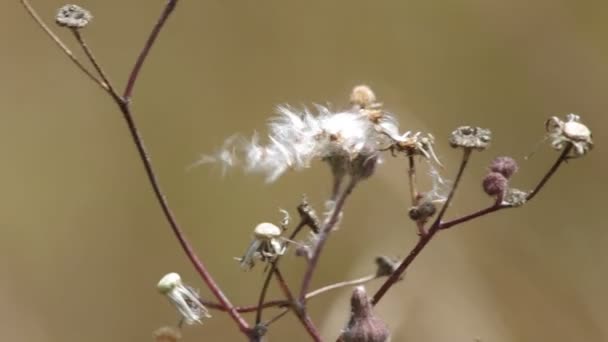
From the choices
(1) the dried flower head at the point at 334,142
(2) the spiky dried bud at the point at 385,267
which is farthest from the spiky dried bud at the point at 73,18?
(2) the spiky dried bud at the point at 385,267

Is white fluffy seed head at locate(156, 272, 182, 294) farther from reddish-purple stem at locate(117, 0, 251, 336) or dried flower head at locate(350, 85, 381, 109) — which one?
dried flower head at locate(350, 85, 381, 109)

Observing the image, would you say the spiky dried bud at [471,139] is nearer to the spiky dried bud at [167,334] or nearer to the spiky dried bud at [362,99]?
the spiky dried bud at [362,99]

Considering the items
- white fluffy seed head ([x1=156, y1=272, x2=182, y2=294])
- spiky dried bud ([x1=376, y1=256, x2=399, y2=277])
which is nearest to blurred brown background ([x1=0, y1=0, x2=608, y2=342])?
spiky dried bud ([x1=376, y1=256, x2=399, y2=277])

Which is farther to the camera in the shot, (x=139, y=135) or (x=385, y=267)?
(x=385, y=267)

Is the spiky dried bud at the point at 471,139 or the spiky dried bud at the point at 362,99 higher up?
the spiky dried bud at the point at 362,99

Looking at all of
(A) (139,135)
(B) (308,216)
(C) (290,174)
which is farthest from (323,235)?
(C) (290,174)

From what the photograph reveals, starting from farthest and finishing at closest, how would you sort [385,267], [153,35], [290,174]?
[290,174]
[385,267]
[153,35]

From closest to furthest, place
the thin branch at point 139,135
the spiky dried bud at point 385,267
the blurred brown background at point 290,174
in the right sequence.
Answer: the thin branch at point 139,135 < the spiky dried bud at point 385,267 < the blurred brown background at point 290,174

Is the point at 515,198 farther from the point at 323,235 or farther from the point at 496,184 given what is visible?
the point at 323,235
